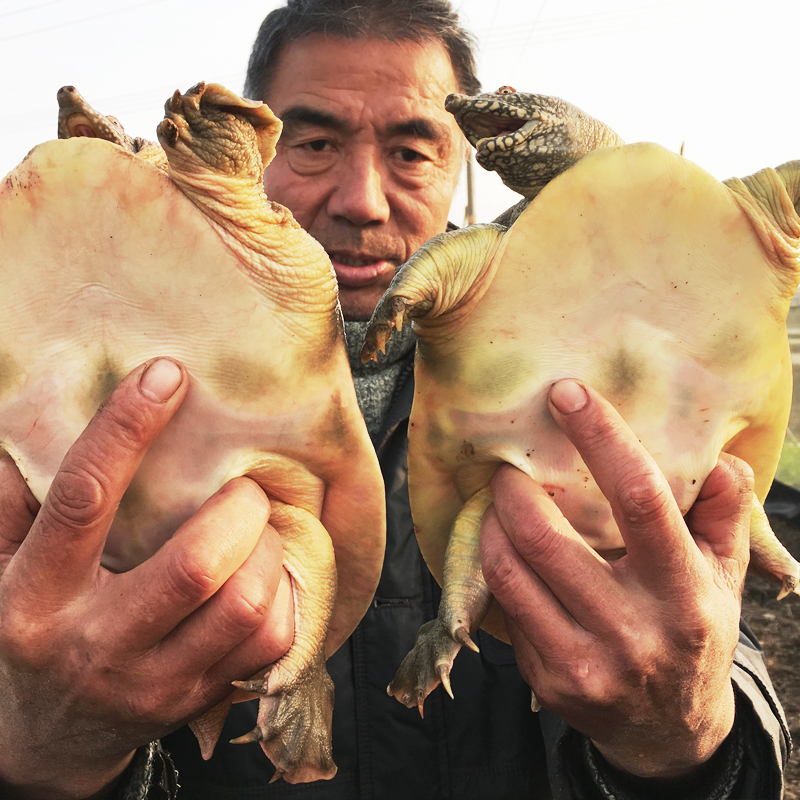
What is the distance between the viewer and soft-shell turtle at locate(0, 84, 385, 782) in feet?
5.03

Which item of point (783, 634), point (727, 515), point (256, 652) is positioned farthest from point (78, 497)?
point (783, 634)

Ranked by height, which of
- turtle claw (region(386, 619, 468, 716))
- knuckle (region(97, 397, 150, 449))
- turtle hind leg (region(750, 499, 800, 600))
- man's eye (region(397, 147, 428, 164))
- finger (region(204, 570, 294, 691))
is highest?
man's eye (region(397, 147, 428, 164))

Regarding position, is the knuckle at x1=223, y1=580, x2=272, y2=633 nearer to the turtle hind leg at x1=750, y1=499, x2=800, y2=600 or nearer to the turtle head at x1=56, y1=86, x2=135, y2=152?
the turtle head at x1=56, y1=86, x2=135, y2=152

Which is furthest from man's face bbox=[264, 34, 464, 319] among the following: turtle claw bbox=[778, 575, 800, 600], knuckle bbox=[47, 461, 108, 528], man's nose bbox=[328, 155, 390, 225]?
turtle claw bbox=[778, 575, 800, 600]

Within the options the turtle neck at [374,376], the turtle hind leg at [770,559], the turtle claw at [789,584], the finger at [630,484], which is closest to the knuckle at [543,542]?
the finger at [630,484]

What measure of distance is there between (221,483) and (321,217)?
1.83 metres

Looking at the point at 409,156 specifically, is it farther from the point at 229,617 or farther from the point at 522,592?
the point at 229,617

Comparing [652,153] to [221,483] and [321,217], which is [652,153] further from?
[321,217]

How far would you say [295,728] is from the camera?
67.7 inches

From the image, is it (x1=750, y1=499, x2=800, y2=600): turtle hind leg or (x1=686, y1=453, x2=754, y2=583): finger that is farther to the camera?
(x1=750, y1=499, x2=800, y2=600): turtle hind leg

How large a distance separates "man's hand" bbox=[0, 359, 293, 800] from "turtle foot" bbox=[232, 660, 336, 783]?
4.9 inches

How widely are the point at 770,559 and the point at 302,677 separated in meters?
1.44

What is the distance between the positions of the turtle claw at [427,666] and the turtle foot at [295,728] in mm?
223

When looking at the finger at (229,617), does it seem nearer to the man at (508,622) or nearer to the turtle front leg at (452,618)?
the man at (508,622)
